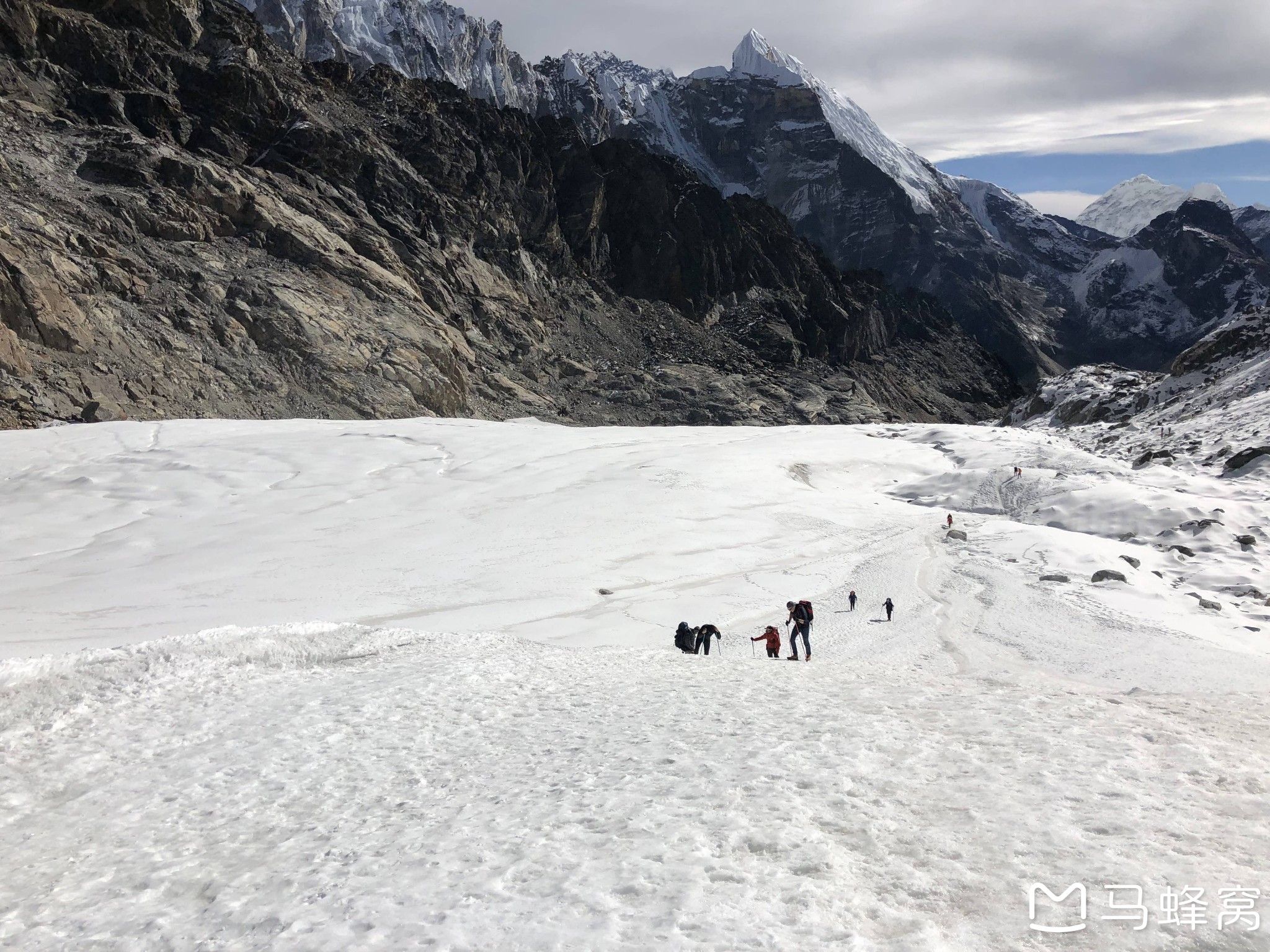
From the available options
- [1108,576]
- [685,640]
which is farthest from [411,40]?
[685,640]

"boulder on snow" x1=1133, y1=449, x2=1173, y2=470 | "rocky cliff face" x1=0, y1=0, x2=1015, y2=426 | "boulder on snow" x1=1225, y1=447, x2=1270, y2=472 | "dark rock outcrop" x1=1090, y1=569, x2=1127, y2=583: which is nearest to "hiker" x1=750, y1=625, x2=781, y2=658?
"dark rock outcrop" x1=1090, y1=569, x2=1127, y2=583

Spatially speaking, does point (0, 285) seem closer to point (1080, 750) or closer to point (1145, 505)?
point (1080, 750)

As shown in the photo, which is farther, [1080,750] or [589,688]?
[589,688]

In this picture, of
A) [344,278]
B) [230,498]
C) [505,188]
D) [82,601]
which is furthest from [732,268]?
[82,601]

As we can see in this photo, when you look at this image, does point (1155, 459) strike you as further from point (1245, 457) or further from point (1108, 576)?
point (1108, 576)

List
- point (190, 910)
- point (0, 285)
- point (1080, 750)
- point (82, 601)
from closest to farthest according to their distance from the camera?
point (190, 910), point (1080, 750), point (82, 601), point (0, 285)
